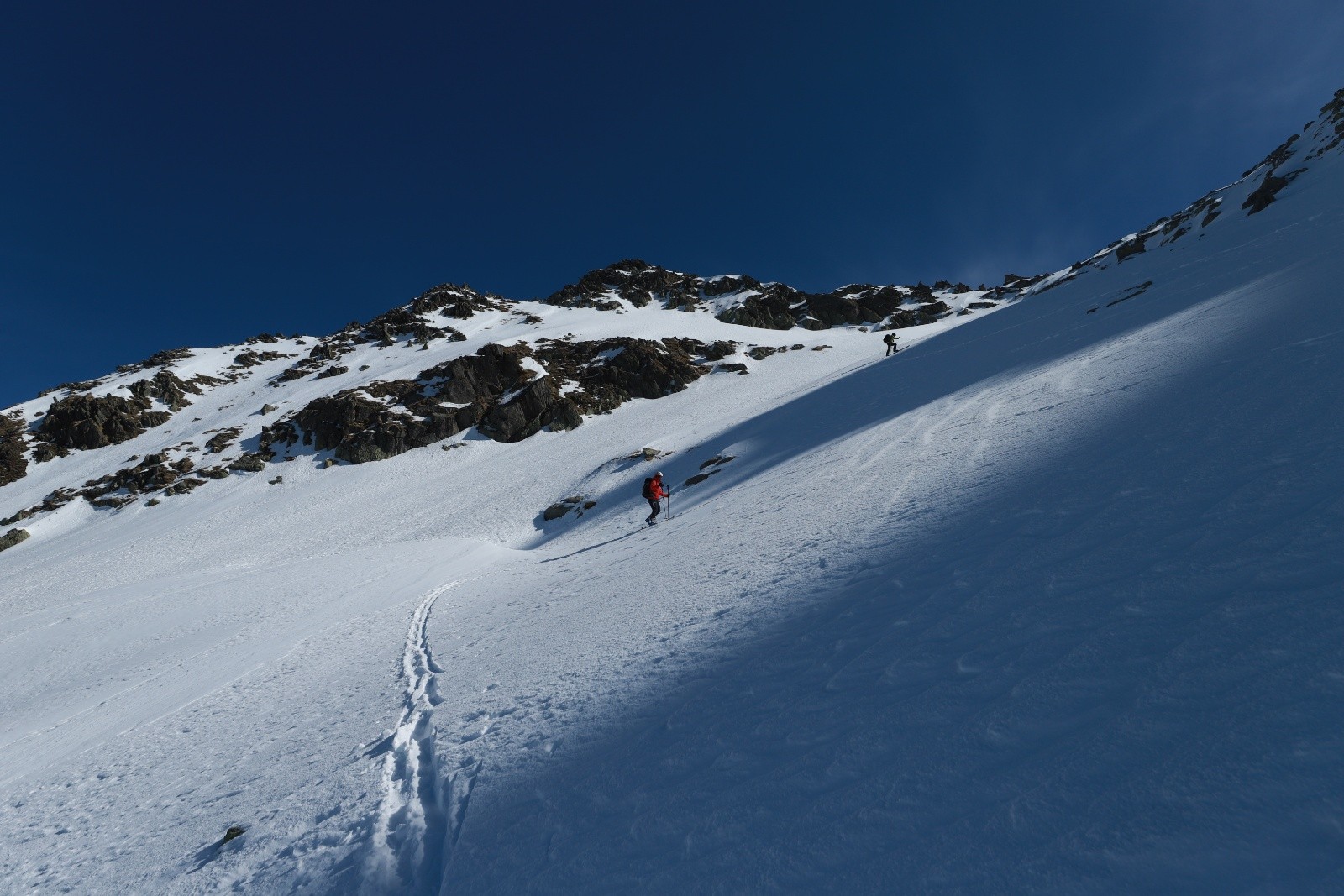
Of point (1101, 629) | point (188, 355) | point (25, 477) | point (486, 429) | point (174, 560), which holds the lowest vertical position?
point (1101, 629)

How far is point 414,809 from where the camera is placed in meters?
4.22

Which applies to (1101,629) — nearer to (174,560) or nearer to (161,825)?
(161,825)

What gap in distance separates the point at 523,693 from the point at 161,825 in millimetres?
3520

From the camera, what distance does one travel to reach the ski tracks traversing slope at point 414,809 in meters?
3.59

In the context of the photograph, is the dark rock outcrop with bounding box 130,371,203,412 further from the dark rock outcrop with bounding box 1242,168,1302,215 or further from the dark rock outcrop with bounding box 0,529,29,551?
the dark rock outcrop with bounding box 1242,168,1302,215

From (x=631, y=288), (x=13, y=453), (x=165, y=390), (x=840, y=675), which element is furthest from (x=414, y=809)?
(x=631, y=288)

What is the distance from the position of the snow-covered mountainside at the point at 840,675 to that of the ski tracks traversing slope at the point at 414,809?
0.03m

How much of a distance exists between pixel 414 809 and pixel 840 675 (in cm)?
369

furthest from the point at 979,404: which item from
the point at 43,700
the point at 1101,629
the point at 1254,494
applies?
the point at 43,700

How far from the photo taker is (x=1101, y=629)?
331 cm

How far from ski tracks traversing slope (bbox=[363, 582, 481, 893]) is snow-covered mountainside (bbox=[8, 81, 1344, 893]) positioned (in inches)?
1.3

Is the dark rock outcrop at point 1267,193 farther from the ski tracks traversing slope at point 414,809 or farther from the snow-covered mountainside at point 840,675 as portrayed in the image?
the ski tracks traversing slope at point 414,809

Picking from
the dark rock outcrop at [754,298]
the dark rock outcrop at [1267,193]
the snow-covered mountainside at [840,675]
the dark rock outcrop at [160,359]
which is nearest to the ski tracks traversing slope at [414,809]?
the snow-covered mountainside at [840,675]

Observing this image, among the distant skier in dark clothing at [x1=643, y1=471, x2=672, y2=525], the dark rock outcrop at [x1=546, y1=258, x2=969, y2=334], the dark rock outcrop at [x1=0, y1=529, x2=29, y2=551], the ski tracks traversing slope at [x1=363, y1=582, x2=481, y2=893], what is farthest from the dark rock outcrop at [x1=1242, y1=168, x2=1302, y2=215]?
the dark rock outcrop at [x1=0, y1=529, x2=29, y2=551]
